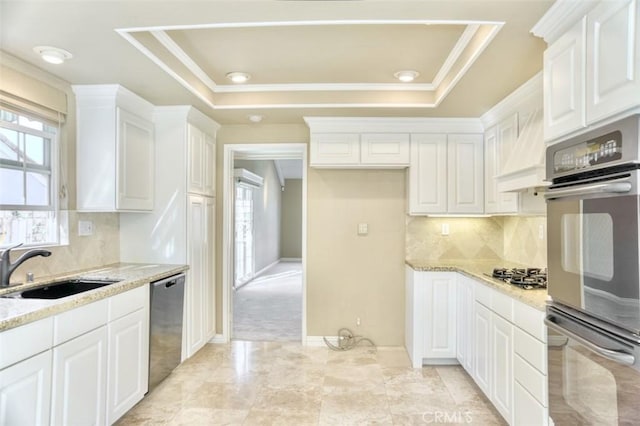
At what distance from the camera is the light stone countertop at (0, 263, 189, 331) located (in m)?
1.68

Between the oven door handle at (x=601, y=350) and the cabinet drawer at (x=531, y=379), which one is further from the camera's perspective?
the cabinet drawer at (x=531, y=379)

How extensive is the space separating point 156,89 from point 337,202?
1980 millimetres

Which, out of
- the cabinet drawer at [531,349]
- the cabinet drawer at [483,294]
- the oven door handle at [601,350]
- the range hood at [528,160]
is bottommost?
the cabinet drawer at [531,349]

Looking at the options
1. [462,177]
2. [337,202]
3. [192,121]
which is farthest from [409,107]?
[192,121]

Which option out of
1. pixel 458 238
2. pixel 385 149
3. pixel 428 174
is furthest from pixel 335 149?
pixel 458 238

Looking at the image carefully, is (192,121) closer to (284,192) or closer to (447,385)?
(447,385)

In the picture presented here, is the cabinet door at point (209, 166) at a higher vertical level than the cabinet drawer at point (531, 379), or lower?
higher

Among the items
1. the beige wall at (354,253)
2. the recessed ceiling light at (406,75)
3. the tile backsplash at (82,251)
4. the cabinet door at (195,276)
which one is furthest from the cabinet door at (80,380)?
the recessed ceiling light at (406,75)

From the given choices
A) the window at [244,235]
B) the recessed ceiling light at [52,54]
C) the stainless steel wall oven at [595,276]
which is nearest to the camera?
the stainless steel wall oven at [595,276]

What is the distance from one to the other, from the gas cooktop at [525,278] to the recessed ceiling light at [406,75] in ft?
5.32

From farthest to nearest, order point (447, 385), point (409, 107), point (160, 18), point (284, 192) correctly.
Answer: point (284, 192), point (409, 107), point (447, 385), point (160, 18)

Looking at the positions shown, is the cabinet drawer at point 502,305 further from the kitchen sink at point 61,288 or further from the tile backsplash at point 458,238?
the kitchen sink at point 61,288

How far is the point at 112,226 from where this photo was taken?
332cm

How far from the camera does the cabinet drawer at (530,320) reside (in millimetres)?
1947
